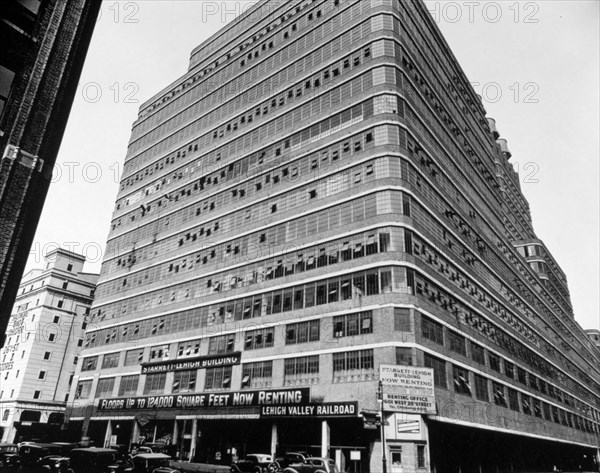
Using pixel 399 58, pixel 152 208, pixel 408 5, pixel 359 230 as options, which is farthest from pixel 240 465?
pixel 408 5

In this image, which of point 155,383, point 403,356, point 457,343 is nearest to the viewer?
point 403,356

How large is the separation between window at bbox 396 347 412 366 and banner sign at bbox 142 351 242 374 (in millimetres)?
15153

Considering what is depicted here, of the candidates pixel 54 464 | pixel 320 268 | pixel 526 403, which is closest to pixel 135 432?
pixel 54 464

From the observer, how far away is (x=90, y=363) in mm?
57219

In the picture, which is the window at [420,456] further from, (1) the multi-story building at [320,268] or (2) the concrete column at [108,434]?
(2) the concrete column at [108,434]

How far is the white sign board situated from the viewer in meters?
31.1

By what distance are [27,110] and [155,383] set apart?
36.8 m

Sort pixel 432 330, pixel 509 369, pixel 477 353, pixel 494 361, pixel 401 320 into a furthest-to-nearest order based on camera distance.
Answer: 1. pixel 509 369
2. pixel 494 361
3. pixel 477 353
4. pixel 432 330
5. pixel 401 320

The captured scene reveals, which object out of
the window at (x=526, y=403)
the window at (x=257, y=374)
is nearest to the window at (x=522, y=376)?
the window at (x=526, y=403)

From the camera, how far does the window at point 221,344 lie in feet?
142

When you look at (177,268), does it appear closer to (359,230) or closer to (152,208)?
(152,208)

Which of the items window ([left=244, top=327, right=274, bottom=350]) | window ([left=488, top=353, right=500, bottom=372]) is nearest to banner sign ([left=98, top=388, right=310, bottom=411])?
window ([left=244, top=327, right=274, bottom=350])

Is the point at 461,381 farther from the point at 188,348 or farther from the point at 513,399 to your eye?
the point at 188,348

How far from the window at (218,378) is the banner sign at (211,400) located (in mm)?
1058
